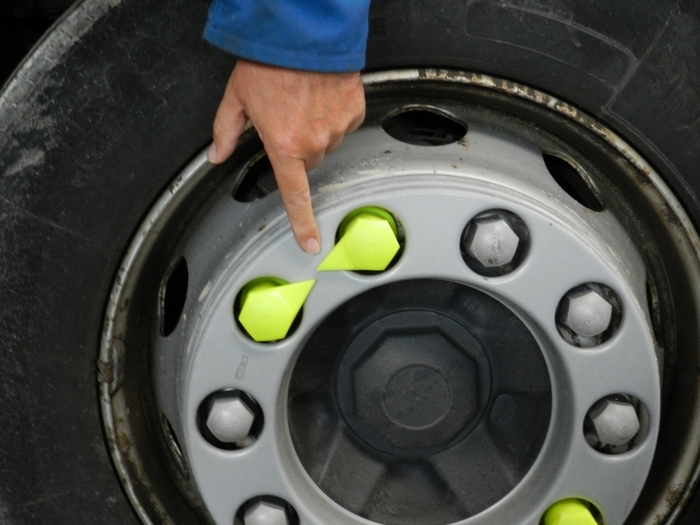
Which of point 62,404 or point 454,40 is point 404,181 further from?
point 62,404

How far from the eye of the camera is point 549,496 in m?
0.89

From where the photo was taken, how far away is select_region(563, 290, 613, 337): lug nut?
81cm

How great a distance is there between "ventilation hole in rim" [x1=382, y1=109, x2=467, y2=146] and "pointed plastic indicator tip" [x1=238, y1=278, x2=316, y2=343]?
9.0 inches

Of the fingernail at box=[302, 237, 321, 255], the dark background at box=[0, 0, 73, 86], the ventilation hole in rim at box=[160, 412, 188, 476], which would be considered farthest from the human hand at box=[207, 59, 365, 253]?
the dark background at box=[0, 0, 73, 86]

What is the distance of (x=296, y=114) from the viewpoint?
2.39 ft

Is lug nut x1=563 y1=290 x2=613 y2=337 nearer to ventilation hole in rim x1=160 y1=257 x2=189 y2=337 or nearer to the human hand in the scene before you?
the human hand

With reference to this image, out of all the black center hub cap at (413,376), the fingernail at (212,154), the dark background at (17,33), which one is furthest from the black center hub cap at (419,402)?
the dark background at (17,33)

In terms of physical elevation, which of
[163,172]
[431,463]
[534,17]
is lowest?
[431,463]

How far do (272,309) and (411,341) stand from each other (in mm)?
190

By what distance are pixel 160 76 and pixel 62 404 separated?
0.37 meters

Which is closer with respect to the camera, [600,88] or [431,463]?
[600,88]

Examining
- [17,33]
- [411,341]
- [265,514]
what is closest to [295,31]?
[411,341]

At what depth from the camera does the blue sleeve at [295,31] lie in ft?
2.24

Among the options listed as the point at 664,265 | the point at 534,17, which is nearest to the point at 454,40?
the point at 534,17
